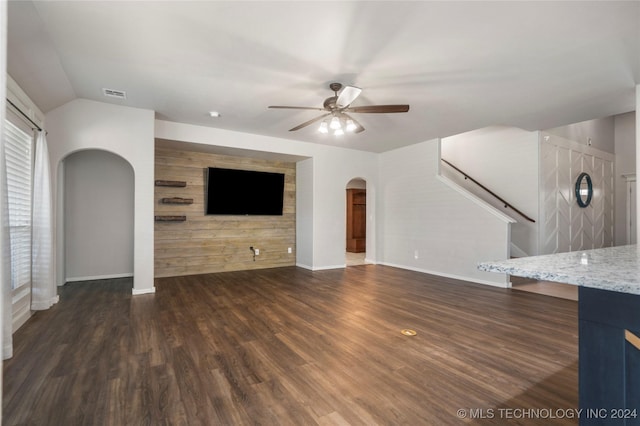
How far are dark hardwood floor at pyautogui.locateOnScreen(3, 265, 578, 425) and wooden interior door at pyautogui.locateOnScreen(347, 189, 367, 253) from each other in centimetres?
528

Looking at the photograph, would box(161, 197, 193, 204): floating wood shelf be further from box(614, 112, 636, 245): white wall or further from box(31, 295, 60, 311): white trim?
box(614, 112, 636, 245): white wall

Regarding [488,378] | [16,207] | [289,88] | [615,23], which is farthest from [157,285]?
[615,23]

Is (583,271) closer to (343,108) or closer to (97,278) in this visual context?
(343,108)

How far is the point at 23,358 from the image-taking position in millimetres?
2338

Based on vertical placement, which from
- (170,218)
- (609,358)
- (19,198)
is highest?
(19,198)

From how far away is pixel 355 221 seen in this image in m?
9.45

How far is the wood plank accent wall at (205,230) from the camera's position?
5.39m

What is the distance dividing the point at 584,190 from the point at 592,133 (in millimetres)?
1660

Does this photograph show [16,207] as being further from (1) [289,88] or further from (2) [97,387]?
(1) [289,88]

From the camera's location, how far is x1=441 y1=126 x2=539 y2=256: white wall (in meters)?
5.83

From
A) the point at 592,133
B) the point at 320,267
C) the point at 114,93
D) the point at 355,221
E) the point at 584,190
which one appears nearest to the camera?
the point at 114,93

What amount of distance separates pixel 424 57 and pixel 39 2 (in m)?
3.07

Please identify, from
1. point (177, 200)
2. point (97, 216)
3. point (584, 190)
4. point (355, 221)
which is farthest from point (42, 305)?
point (584, 190)

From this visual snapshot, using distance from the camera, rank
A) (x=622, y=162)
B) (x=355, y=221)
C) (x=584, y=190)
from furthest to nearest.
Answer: (x=355, y=221), (x=622, y=162), (x=584, y=190)
